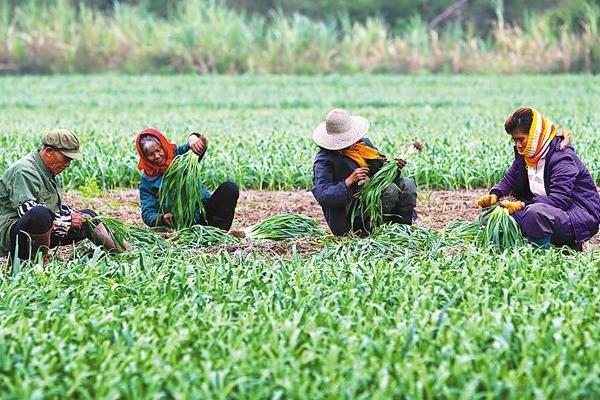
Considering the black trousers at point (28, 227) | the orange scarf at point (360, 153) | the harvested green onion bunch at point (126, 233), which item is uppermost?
the orange scarf at point (360, 153)

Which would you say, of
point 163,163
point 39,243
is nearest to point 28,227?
point 39,243

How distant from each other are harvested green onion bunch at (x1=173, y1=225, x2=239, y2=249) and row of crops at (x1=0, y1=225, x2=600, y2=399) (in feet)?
3.16

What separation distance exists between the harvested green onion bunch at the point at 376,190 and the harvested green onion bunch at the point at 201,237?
0.84 m

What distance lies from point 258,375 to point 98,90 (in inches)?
766

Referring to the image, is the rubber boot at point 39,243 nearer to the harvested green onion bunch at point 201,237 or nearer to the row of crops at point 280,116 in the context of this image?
the harvested green onion bunch at point 201,237

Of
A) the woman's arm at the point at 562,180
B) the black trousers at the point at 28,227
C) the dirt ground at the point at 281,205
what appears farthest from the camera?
the dirt ground at the point at 281,205

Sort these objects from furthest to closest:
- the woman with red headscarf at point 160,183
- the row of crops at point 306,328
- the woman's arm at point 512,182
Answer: the woman with red headscarf at point 160,183, the woman's arm at point 512,182, the row of crops at point 306,328

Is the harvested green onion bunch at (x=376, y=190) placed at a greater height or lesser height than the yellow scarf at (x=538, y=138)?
lesser

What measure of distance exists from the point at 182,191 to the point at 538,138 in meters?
2.33

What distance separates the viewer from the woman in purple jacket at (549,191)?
6.80 meters

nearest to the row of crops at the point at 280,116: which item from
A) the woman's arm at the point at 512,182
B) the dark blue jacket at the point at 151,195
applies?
the dark blue jacket at the point at 151,195

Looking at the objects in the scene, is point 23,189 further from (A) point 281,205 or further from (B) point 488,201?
(A) point 281,205

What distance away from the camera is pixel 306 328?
4.87 metres

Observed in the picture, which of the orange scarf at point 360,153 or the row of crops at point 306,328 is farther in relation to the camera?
the orange scarf at point 360,153
